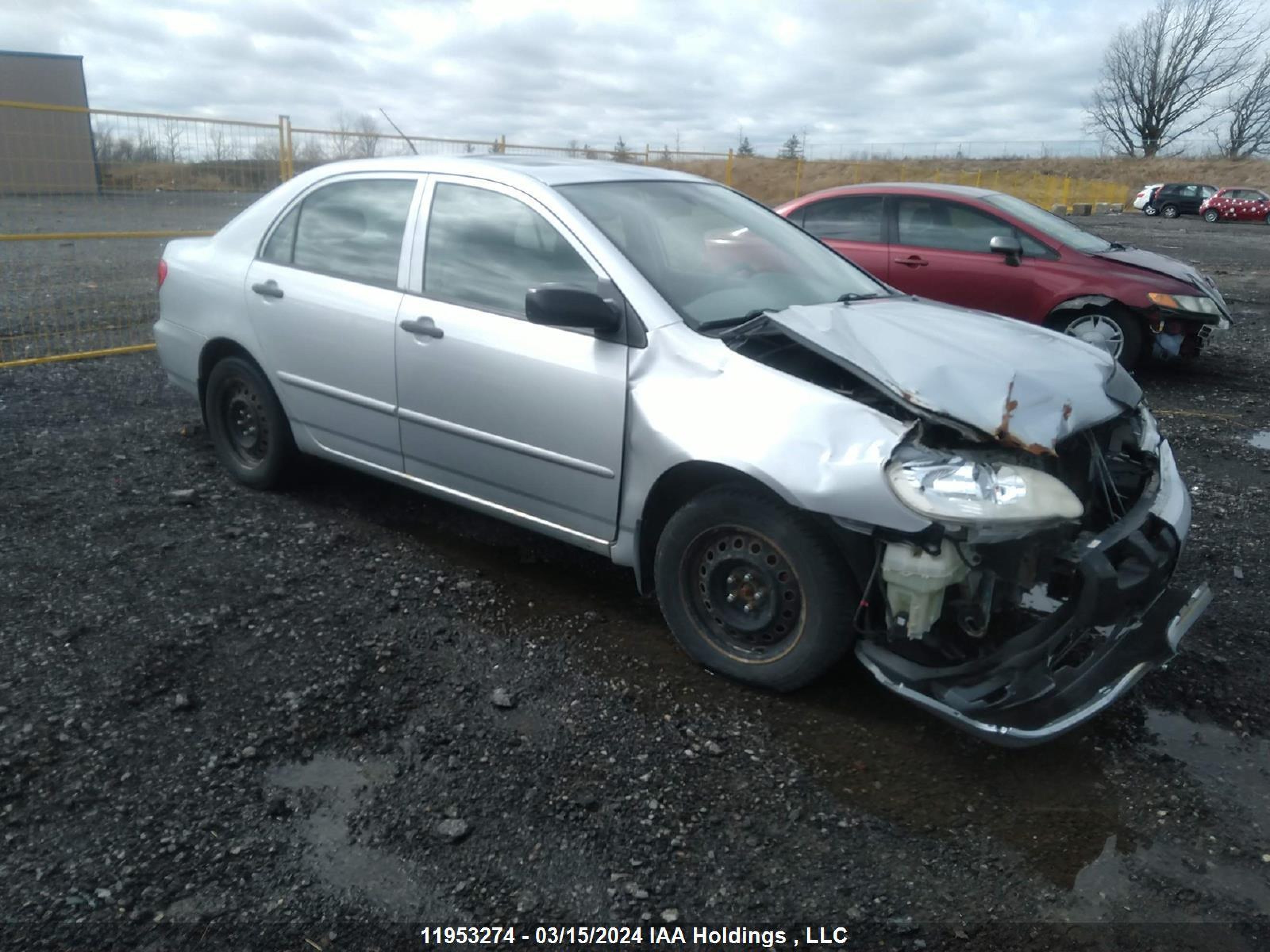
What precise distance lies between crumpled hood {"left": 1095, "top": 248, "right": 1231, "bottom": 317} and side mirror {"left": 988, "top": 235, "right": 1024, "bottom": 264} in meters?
0.61

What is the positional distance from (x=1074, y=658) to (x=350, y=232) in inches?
135

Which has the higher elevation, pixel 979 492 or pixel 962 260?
pixel 962 260

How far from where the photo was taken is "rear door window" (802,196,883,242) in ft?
28.1

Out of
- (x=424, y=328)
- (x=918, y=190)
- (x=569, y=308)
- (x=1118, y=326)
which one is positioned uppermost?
(x=918, y=190)

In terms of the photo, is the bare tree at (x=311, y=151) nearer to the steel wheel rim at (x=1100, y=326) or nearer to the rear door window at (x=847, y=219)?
the rear door window at (x=847, y=219)

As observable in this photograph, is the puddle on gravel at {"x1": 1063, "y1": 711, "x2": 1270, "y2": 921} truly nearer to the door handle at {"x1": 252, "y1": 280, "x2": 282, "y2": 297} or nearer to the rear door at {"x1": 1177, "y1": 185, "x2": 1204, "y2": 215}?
the door handle at {"x1": 252, "y1": 280, "x2": 282, "y2": 297}

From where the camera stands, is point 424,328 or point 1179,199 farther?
point 1179,199

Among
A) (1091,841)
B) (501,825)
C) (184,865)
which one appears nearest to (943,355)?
(1091,841)

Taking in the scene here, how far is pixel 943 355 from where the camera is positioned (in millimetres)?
3156

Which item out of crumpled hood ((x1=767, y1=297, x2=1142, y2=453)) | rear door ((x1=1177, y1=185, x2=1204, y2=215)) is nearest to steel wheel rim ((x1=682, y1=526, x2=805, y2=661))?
crumpled hood ((x1=767, y1=297, x2=1142, y2=453))

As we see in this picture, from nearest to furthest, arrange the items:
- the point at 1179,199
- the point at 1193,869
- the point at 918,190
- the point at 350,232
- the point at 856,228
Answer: the point at 1193,869
the point at 350,232
the point at 918,190
the point at 856,228
the point at 1179,199

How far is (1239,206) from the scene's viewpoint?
34.1m

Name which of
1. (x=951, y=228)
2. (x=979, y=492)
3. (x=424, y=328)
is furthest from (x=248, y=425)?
(x=951, y=228)

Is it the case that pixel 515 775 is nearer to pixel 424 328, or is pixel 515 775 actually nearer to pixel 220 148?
pixel 424 328
